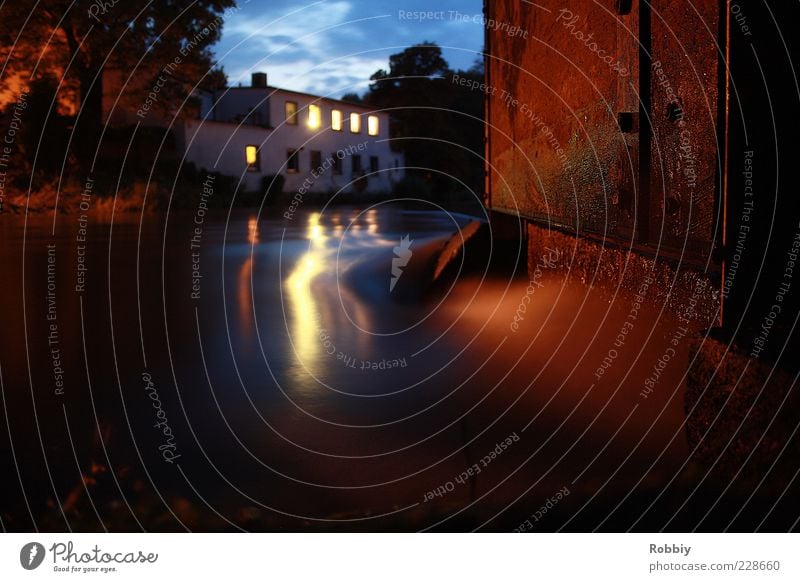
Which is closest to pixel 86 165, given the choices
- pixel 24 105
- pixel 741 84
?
pixel 24 105

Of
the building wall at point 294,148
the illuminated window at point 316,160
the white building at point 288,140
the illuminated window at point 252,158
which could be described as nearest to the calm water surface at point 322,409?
the building wall at point 294,148

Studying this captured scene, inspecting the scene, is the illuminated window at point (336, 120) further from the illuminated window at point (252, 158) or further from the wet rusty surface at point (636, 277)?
the wet rusty surface at point (636, 277)

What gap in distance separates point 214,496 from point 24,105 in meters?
22.7

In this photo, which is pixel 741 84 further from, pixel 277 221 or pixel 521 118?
pixel 277 221

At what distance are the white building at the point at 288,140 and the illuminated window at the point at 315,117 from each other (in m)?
0.06

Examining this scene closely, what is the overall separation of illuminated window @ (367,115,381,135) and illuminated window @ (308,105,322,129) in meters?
2.69

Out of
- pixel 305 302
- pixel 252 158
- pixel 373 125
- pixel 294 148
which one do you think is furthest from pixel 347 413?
pixel 373 125

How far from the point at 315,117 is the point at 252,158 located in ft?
28.8

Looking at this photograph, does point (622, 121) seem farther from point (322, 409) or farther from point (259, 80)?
point (259, 80)

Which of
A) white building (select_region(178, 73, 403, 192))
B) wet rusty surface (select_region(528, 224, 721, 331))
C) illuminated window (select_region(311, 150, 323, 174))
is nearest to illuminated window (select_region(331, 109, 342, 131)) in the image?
white building (select_region(178, 73, 403, 192))

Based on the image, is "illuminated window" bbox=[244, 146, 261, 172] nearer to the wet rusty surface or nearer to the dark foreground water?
the dark foreground water

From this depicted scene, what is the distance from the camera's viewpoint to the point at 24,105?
933 inches

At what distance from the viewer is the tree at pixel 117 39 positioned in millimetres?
22359

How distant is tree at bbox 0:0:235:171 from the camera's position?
22359mm
